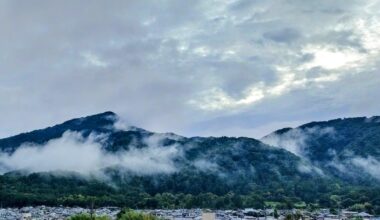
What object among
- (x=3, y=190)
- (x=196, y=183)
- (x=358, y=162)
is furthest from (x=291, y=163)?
(x=3, y=190)

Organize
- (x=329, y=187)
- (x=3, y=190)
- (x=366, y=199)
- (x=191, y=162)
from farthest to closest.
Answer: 1. (x=191, y=162)
2. (x=329, y=187)
3. (x=3, y=190)
4. (x=366, y=199)

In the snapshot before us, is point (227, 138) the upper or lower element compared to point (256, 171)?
upper

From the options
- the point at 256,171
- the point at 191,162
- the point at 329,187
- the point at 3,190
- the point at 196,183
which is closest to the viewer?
the point at 3,190

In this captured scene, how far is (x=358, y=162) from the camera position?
18350 centimetres

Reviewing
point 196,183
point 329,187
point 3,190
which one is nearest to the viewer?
point 3,190

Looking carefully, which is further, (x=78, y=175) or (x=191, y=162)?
(x=191, y=162)

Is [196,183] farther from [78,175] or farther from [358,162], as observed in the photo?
[358,162]

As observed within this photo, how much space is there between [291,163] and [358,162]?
23.4 meters

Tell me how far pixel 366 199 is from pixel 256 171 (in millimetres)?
63700

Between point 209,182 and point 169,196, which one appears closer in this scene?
point 169,196

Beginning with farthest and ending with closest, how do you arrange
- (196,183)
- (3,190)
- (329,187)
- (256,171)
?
1. (256,171)
2. (196,183)
3. (329,187)
4. (3,190)

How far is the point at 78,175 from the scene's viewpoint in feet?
556

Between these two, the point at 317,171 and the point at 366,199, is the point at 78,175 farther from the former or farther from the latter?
the point at 366,199

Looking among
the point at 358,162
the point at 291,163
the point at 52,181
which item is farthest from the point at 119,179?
the point at 358,162
